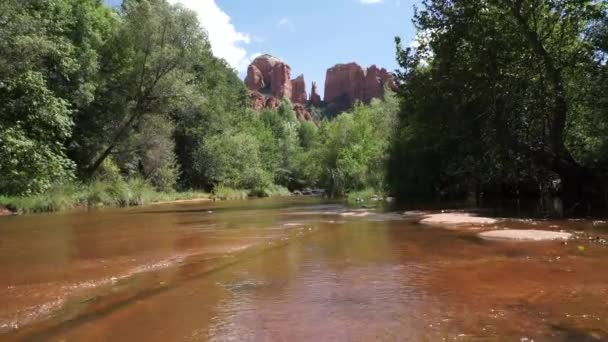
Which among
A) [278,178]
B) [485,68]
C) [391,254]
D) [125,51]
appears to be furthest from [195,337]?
[278,178]

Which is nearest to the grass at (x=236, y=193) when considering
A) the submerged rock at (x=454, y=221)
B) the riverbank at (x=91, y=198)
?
the riverbank at (x=91, y=198)

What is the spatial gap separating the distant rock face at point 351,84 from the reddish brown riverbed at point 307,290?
454 feet

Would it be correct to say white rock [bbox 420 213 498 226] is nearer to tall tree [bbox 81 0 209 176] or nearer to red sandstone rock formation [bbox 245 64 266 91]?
tall tree [bbox 81 0 209 176]

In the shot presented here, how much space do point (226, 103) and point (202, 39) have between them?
62.1ft

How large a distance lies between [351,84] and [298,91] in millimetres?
20117

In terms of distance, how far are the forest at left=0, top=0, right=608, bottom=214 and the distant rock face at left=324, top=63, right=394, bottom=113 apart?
10253 cm

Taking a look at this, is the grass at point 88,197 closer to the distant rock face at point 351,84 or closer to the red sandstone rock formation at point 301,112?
the red sandstone rock formation at point 301,112

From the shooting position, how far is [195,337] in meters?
4.22

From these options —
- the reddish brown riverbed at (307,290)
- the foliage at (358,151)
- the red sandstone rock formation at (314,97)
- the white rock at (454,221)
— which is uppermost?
the red sandstone rock formation at (314,97)

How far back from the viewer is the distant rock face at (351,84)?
485 ft

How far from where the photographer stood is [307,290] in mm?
5918

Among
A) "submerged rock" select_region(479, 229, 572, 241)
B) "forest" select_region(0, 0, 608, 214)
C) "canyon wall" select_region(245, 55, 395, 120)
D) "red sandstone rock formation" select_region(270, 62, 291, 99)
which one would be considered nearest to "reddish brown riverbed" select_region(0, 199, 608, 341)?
"submerged rock" select_region(479, 229, 572, 241)

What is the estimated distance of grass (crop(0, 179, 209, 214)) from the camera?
2302 centimetres

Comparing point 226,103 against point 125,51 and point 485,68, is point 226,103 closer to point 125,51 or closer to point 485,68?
point 125,51
